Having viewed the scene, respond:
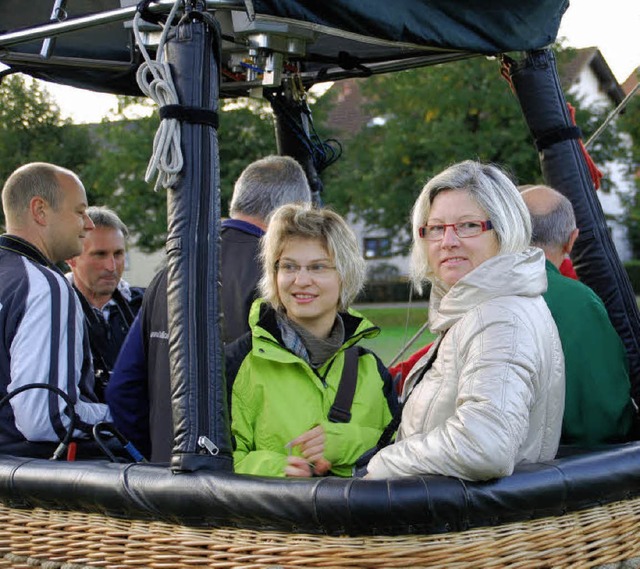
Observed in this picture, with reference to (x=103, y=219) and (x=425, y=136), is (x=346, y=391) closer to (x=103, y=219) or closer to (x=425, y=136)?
(x=103, y=219)

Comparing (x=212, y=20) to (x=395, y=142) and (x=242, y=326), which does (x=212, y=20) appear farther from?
(x=395, y=142)

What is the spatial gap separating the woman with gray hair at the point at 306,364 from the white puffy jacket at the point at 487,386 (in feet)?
1.09

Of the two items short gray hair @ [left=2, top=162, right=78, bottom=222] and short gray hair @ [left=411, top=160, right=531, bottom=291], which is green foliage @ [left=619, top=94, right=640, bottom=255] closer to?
short gray hair @ [left=2, top=162, right=78, bottom=222]

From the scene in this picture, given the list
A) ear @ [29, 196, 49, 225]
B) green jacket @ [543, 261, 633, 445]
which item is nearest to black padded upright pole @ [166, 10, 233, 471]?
green jacket @ [543, 261, 633, 445]

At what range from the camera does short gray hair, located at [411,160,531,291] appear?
278cm

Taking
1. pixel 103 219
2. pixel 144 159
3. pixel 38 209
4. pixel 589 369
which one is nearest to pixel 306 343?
pixel 589 369

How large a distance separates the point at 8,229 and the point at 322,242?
133 cm

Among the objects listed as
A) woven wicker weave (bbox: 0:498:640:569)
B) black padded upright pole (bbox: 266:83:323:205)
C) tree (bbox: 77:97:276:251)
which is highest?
tree (bbox: 77:97:276:251)

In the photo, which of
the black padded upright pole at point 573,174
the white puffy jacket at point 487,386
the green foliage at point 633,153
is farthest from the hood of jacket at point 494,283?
the green foliage at point 633,153

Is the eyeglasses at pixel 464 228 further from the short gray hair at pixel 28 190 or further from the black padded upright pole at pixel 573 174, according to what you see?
the short gray hair at pixel 28 190

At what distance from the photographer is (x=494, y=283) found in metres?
2.57

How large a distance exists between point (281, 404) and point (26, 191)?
5.07 ft

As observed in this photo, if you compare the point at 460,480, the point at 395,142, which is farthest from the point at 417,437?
the point at 395,142

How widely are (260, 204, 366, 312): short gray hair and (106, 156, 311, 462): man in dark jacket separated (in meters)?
0.35
